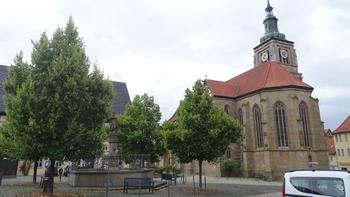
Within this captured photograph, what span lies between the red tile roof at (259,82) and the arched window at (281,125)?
2.67 meters

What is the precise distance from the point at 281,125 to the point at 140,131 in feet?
55.2

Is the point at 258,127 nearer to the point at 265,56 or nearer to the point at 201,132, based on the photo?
the point at 201,132

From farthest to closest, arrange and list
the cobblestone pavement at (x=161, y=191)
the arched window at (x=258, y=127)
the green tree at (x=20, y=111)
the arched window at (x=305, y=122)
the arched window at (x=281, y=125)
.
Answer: the arched window at (x=258, y=127) < the arched window at (x=305, y=122) < the arched window at (x=281, y=125) < the cobblestone pavement at (x=161, y=191) < the green tree at (x=20, y=111)

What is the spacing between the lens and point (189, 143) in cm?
1794

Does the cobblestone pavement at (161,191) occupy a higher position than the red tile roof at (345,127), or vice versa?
the red tile roof at (345,127)

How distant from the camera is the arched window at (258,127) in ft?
Answer: 120

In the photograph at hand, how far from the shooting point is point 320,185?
28.8 ft

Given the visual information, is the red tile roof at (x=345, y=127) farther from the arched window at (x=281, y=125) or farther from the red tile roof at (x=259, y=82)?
the arched window at (x=281, y=125)

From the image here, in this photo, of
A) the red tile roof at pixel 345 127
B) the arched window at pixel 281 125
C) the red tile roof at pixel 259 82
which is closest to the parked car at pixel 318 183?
the arched window at pixel 281 125

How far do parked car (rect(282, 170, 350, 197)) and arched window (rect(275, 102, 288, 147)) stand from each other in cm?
2682

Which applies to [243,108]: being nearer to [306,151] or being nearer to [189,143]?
[306,151]

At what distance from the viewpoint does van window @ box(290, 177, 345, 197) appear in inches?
329

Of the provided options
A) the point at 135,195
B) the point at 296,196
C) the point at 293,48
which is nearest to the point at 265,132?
the point at 135,195

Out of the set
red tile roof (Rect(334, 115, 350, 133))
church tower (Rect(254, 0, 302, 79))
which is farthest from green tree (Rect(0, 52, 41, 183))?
red tile roof (Rect(334, 115, 350, 133))
